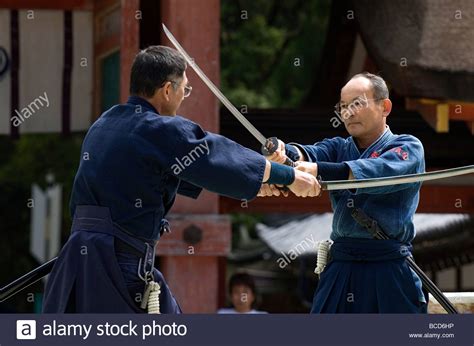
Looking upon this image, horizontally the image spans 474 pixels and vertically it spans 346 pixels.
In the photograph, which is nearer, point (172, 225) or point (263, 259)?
point (172, 225)

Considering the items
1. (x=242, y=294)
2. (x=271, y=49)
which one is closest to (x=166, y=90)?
(x=242, y=294)

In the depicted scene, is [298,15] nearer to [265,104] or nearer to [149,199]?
[265,104]

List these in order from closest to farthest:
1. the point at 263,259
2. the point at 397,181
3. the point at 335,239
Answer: the point at 397,181, the point at 335,239, the point at 263,259

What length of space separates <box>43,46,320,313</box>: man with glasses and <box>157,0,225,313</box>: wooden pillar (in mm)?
3555

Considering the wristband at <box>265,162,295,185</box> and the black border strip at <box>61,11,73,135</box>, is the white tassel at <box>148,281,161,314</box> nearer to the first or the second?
the wristband at <box>265,162,295,185</box>

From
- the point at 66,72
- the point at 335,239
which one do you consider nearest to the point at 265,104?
the point at 66,72

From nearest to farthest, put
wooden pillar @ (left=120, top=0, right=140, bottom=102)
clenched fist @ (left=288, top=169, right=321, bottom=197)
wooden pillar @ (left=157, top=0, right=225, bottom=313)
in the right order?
clenched fist @ (left=288, top=169, right=321, bottom=197) < wooden pillar @ (left=157, top=0, right=225, bottom=313) < wooden pillar @ (left=120, top=0, right=140, bottom=102)

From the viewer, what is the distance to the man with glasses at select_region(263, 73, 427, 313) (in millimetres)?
5375

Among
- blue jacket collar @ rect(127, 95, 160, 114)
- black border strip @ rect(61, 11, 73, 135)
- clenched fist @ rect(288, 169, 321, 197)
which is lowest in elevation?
clenched fist @ rect(288, 169, 321, 197)

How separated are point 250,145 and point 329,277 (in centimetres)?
411

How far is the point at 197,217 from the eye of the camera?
28.5 feet

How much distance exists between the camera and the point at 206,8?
8.77 meters

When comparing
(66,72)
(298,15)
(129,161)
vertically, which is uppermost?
(298,15)

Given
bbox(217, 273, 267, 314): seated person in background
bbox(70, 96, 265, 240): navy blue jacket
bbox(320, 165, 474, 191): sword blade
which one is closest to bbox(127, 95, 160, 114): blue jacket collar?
bbox(70, 96, 265, 240): navy blue jacket
